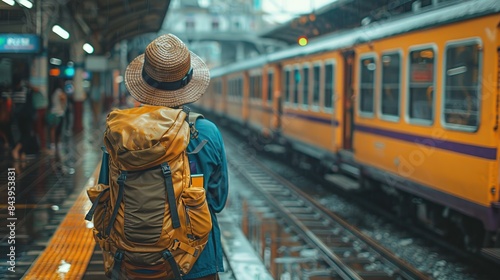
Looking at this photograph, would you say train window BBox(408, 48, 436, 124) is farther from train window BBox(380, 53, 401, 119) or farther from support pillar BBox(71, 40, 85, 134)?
support pillar BBox(71, 40, 85, 134)

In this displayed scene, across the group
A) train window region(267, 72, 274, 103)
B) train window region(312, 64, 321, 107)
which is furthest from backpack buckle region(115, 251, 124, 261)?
train window region(267, 72, 274, 103)

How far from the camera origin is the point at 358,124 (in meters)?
11.4

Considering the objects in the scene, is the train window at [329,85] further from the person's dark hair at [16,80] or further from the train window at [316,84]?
the person's dark hair at [16,80]

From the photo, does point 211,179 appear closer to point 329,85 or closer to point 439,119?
point 439,119

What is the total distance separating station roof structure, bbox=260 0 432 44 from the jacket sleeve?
9.01 metres

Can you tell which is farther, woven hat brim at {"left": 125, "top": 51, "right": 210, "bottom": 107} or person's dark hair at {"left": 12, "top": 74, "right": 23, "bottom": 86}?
person's dark hair at {"left": 12, "top": 74, "right": 23, "bottom": 86}

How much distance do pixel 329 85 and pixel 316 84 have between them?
1062 mm

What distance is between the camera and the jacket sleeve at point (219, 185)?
11.4 feet

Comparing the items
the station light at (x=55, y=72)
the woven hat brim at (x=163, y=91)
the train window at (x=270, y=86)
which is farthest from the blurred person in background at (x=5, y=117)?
the train window at (x=270, y=86)

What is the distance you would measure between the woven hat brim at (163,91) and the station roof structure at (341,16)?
8.95 meters

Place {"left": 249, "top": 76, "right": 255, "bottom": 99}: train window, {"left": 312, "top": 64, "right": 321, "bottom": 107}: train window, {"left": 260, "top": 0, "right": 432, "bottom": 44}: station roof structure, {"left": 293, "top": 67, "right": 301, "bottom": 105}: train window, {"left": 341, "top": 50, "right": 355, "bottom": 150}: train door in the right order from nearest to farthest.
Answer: {"left": 341, "top": 50, "right": 355, "bottom": 150}: train door, {"left": 260, "top": 0, "right": 432, "bottom": 44}: station roof structure, {"left": 312, "top": 64, "right": 321, "bottom": 107}: train window, {"left": 293, "top": 67, "right": 301, "bottom": 105}: train window, {"left": 249, "top": 76, "right": 255, "bottom": 99}: train window

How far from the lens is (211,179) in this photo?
3.49m

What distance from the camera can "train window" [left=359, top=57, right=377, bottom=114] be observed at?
35.1 feet

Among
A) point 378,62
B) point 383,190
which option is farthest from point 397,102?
point 383,190
